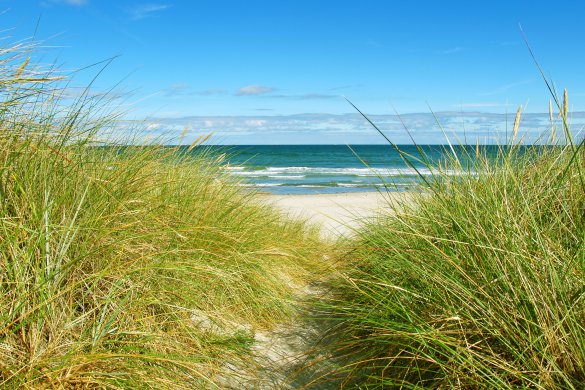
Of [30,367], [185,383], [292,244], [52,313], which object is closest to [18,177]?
[52,313]

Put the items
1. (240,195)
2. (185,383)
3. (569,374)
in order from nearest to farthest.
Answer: (569,374) < (185,383) < (240,195)

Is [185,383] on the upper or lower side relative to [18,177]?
lower

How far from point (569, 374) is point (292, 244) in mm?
3278

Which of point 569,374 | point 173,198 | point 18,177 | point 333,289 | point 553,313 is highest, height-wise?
point 18,177

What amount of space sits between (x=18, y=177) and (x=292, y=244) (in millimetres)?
2860

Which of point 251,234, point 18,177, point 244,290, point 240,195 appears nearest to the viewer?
point 18,177

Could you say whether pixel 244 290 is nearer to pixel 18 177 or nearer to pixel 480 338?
pixel 18 177

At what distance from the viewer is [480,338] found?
5.88 feet

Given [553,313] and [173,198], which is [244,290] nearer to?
[173,198]

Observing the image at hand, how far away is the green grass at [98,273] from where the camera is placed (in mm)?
1757

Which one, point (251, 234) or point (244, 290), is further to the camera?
point (251, 234)

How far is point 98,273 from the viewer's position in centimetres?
194

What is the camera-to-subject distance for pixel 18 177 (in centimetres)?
217

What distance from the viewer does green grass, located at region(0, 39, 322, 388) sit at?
176cm
